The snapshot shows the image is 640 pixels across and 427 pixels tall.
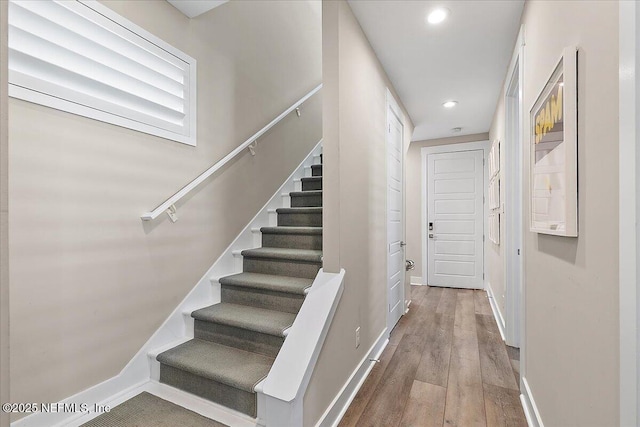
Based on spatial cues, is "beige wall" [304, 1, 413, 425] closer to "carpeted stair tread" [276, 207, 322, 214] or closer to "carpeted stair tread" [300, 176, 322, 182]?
"carpeted stair tread" [276, 207, 322, 214]

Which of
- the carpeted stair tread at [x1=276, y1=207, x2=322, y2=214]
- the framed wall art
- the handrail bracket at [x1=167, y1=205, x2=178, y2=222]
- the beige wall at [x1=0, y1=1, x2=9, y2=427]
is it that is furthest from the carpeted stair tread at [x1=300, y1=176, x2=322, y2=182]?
the beige wall at [x1=0, y1=1, x2=9, y2=427]

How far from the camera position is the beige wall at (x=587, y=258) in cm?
76

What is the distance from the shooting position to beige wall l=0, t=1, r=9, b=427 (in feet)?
1.63

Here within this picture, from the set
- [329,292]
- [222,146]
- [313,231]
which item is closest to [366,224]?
[313,231]

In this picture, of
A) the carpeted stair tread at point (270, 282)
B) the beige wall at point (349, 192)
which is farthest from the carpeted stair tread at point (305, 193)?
the carpeted stair tread at point (270, 282)

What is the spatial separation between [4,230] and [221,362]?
4.55ft

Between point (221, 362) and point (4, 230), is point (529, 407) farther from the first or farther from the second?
point (4, 230)

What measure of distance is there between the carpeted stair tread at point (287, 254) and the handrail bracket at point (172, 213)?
655 mm

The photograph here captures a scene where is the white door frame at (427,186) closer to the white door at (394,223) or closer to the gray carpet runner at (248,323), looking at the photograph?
the white door at (394,223)

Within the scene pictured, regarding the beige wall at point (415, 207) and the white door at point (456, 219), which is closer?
the white door at point (456, 219)

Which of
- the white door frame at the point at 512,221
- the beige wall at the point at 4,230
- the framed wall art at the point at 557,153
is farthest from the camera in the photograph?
the white door frame at the point at 512,221

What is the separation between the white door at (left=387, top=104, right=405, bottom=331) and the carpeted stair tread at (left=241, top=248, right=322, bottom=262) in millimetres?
914

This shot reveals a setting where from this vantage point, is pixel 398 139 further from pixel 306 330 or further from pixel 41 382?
pixel 41 382

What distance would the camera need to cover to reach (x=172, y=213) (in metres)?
1.89
